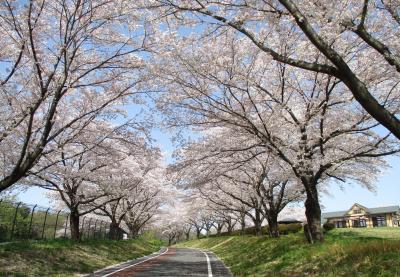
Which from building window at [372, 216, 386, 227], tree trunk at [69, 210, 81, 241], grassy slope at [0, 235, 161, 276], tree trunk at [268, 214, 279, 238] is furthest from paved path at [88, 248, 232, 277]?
building window at [372, 216, 386, 227]

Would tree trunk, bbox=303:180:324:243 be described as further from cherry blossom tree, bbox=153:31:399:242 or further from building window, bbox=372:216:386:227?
building window, bbox=372:216:386:227

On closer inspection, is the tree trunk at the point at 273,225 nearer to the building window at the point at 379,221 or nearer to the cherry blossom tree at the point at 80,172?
the cherry blossom tree at the point at 80,172

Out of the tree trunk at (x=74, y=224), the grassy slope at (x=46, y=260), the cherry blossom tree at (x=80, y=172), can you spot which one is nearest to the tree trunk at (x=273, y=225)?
the cherry blossom tree at (x=80, y=172)

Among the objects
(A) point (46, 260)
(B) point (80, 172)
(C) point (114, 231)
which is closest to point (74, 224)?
(B) point (80, 172)

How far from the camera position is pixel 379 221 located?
63.6 m

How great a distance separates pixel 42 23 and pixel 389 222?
64.2 meters

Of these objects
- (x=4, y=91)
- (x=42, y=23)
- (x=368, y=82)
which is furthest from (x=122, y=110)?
(x=368, y=82)

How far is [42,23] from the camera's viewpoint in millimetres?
11234

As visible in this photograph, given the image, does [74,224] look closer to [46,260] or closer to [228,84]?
[46,260]

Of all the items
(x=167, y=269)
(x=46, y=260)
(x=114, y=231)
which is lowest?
(x=167, y=269)

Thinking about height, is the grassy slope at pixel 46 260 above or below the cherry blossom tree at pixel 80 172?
below

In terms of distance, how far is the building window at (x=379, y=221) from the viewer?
6269cm

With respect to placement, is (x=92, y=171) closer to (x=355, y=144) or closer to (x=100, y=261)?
(x=100, y=261)

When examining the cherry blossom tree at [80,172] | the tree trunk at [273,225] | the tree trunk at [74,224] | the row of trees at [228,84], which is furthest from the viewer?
the tree trunk at [273,225]
